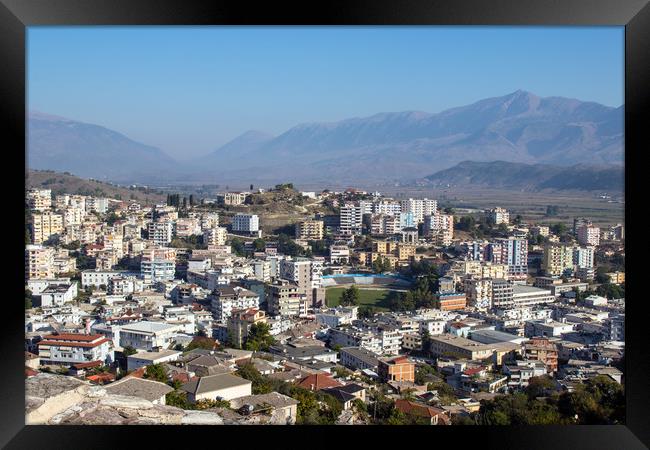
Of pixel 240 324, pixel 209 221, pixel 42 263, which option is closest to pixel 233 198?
pixel 209 221

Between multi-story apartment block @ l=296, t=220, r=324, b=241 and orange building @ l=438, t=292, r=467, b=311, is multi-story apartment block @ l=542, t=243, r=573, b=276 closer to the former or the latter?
orange building @ l=438, t=292, r=467, b=311

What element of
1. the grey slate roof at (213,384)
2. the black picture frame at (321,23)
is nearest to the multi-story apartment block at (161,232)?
the grey slate roof at (213,384)

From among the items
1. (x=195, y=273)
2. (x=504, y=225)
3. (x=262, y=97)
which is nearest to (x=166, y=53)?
(x=262, y=97)

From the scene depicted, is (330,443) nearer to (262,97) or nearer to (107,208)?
(107,208)

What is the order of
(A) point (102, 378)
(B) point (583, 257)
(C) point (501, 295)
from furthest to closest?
(B) point (583, 257) → (C) point (501, 295) → (A) point (102, 378)

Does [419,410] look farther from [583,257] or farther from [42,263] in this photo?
[42,263]

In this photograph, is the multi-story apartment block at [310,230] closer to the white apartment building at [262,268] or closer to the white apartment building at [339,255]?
the white apartment building at [339,255]

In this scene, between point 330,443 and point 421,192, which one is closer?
point 330,443
